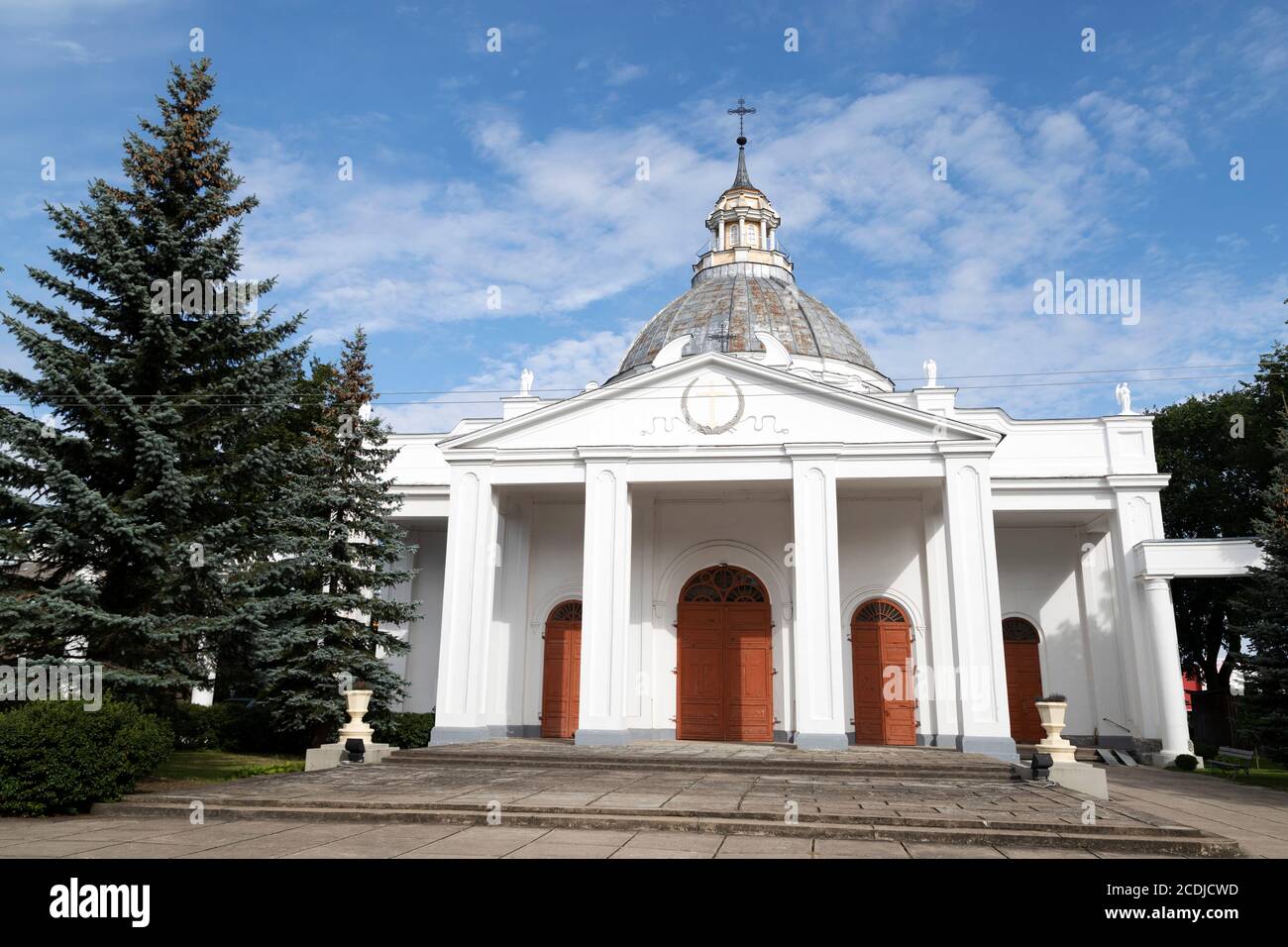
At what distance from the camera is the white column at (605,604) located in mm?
A: 17250

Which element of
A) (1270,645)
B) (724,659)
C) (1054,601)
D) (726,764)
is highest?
(1054,601)

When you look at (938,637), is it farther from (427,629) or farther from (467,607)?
(427,629)

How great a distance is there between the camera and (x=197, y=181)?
43.8ft

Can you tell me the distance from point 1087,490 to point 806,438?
7296 mm

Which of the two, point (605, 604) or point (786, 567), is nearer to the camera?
point (605, 604)

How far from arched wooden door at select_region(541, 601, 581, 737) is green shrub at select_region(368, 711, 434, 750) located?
3.31 metres

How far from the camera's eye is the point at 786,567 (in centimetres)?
2048

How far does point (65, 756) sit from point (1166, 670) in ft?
66.4

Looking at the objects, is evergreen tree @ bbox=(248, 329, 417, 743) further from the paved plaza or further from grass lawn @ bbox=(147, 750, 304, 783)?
the paved plaza

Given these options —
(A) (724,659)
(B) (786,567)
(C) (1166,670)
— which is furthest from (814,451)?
(C) (1166,670)

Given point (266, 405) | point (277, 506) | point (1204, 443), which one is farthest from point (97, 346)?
point (1204, 443)

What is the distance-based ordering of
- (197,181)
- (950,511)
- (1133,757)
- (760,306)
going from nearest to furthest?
(197,181)
(950,511)
(1133,757)
(760,306)

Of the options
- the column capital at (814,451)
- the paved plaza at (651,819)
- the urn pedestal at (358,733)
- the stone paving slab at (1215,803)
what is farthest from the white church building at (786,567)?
the paved plaza at (651,819)
